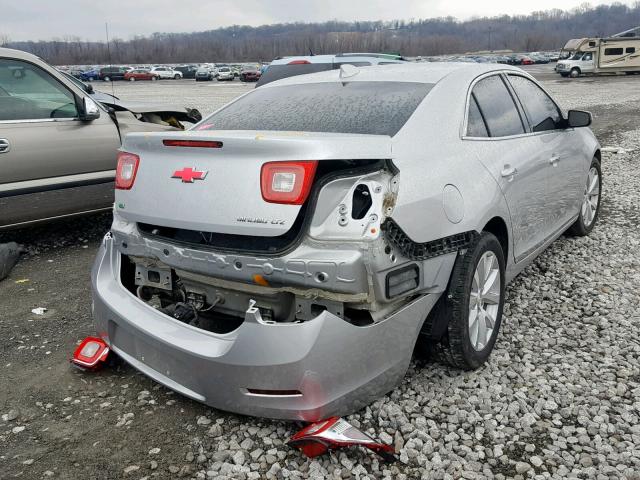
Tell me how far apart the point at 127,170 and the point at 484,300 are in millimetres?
1957

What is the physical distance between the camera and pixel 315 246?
2.51 meters

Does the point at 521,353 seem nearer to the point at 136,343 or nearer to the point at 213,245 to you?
the point at 213,245

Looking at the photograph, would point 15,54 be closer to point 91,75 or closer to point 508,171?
point 508,171

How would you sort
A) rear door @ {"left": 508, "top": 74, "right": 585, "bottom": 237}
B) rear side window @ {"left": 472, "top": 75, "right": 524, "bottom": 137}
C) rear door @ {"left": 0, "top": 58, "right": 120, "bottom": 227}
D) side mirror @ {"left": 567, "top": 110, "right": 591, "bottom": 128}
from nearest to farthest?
1. rear side window @ {"left": 472, "top": 75, "right": 524, "bottom": 137}
2. rear door @ {"left": 508, "top": 74, "right": 585, "bottom": 237}
3. side mirror @ {"left": 567, "top": 110, "right": 591, "bottom": 128}
4. rear door @ {"left": 0, "top": 58, "right": 120, "bottom": 227}

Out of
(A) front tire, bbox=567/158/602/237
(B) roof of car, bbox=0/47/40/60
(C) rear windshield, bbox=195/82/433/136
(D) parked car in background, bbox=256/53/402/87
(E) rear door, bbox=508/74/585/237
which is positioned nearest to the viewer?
(C) rear windshield, bbox=195/82/433/136

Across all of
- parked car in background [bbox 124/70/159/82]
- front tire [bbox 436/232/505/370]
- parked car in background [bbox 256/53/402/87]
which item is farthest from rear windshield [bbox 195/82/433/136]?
parked car in background [bbox 124/70/159/82]

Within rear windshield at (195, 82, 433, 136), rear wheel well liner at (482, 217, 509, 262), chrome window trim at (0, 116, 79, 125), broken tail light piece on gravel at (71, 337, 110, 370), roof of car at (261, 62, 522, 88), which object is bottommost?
broken tail light piece on gravel at (71, 337, 110, 370)

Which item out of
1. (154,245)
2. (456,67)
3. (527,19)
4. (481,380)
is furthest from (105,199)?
(527,19)

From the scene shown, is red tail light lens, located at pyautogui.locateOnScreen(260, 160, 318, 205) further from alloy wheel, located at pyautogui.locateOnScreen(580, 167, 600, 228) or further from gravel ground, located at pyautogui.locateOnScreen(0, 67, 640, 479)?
alloy wheel, located at pyautogui.locateOnScreen(580, 167, 600, 228)

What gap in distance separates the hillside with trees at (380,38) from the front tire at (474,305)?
8096 centimetres

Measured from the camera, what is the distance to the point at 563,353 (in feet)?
11.3

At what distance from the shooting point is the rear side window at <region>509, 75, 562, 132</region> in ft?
13.7

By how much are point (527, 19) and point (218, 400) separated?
674ft

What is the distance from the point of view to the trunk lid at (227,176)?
2.48 meters
